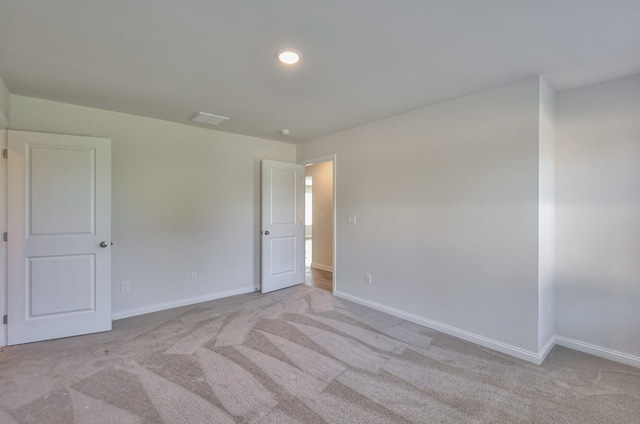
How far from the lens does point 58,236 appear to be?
2865mm

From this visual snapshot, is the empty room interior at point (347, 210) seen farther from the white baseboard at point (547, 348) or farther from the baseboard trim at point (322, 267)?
the baseboard trim at point (322, 267)

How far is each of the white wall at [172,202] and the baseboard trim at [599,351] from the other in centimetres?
375

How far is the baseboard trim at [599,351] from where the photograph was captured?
7.90ft

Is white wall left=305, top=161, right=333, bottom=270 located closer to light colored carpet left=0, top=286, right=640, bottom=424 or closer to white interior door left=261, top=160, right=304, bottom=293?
white interior door left=261, top=160, right=304, bottom=293

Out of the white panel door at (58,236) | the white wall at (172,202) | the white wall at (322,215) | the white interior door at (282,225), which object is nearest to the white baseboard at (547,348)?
the white interior door at (282,225)

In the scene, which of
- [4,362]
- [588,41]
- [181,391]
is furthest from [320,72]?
[4,362]

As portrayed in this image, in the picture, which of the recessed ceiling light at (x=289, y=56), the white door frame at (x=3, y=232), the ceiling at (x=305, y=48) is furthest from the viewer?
the white door frame at (x=3, y=232)

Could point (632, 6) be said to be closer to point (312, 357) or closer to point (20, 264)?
point (312, 357)

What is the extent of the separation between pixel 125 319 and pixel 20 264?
1129 millimetres

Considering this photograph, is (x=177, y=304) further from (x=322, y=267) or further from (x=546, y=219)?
(x=546, y=219)

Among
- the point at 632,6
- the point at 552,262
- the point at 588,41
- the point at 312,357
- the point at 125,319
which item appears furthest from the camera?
the point at 125,319

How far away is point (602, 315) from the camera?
254 centimetres

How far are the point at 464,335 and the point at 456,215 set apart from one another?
1.19m

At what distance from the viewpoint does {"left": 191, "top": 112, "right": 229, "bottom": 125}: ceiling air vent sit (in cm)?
339
